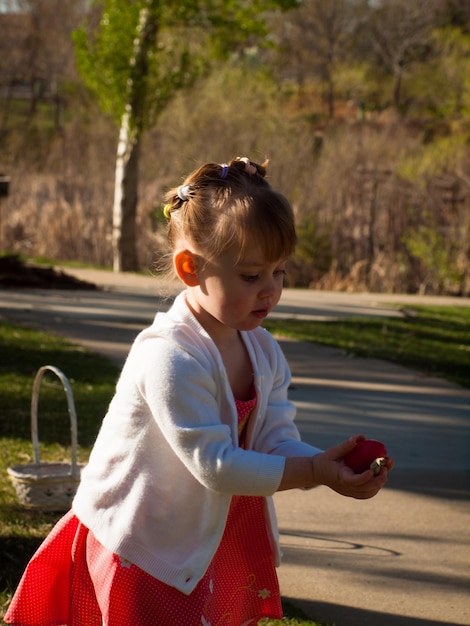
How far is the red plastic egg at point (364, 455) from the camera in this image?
2.10 meters

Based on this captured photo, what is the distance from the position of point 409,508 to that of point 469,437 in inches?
46.0

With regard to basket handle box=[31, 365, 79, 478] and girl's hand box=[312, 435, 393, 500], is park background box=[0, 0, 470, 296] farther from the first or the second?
basket handle box=[31, 365, 79, 478]

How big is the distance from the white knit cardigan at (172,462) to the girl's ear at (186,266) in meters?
0.08

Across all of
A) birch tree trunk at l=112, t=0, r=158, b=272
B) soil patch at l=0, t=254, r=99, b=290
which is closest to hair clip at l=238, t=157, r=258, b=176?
soil patch at l=0, t=254, r=99, b=290

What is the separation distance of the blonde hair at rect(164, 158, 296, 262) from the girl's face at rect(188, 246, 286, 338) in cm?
2

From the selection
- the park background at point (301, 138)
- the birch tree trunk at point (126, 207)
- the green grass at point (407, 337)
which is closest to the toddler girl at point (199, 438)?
the park background at point (301, 138)

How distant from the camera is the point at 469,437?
5.18 meters

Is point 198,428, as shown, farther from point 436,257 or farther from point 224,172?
point 436,257

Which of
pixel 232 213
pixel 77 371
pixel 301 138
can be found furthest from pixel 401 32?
pixel 232 213

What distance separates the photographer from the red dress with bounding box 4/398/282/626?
2268 millimetres

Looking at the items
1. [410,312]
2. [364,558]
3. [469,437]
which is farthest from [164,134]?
[364,558]

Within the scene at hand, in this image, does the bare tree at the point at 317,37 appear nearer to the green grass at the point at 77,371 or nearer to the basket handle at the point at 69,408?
the green grass at the point at 77,371

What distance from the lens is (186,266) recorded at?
7.61 ft

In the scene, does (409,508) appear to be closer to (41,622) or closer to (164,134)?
(41,622)
